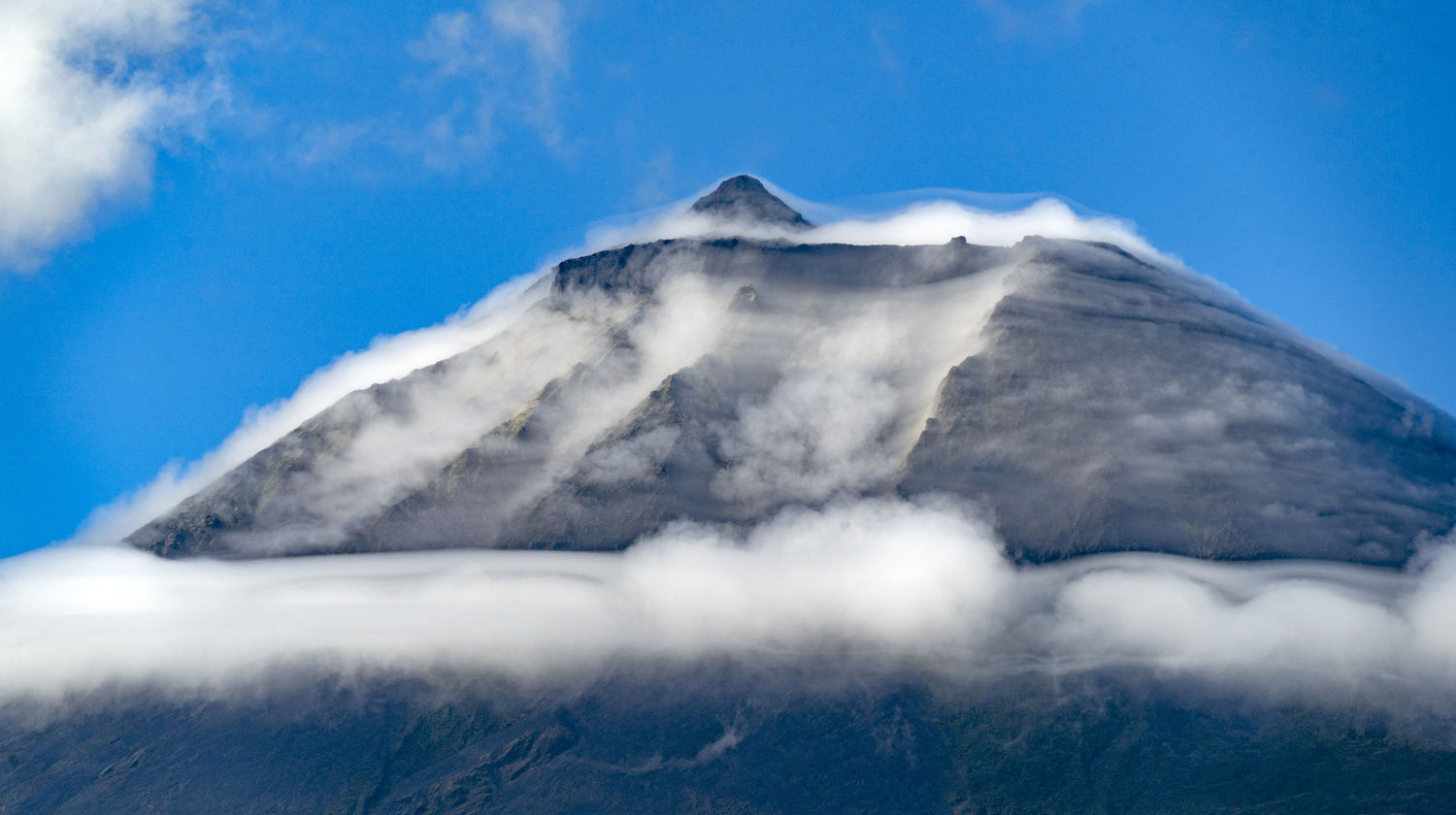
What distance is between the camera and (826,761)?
593 ft

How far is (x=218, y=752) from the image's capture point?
19700 centimetres

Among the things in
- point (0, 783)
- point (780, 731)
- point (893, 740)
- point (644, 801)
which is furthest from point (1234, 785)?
point (0, 783)

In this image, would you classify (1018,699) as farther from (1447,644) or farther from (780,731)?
(1447,644)

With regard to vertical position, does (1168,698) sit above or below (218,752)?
below

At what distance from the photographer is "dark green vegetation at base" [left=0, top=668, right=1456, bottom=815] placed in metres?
174

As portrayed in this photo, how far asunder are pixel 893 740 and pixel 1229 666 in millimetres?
44188

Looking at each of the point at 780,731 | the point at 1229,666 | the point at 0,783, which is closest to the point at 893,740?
the point at 780,731

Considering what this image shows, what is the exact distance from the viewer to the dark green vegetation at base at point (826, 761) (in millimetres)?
173625

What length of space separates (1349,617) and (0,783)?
173m

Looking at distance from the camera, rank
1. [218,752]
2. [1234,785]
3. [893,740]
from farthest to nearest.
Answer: [218,752] < [893,740] < [1234,785]

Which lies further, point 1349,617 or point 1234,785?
point 1349,617

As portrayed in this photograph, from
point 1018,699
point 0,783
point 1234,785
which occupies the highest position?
point 0,783

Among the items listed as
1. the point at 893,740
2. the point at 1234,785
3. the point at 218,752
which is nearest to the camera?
the point at 1234,785

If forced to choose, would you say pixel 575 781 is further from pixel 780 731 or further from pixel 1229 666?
pixel 1229 666
